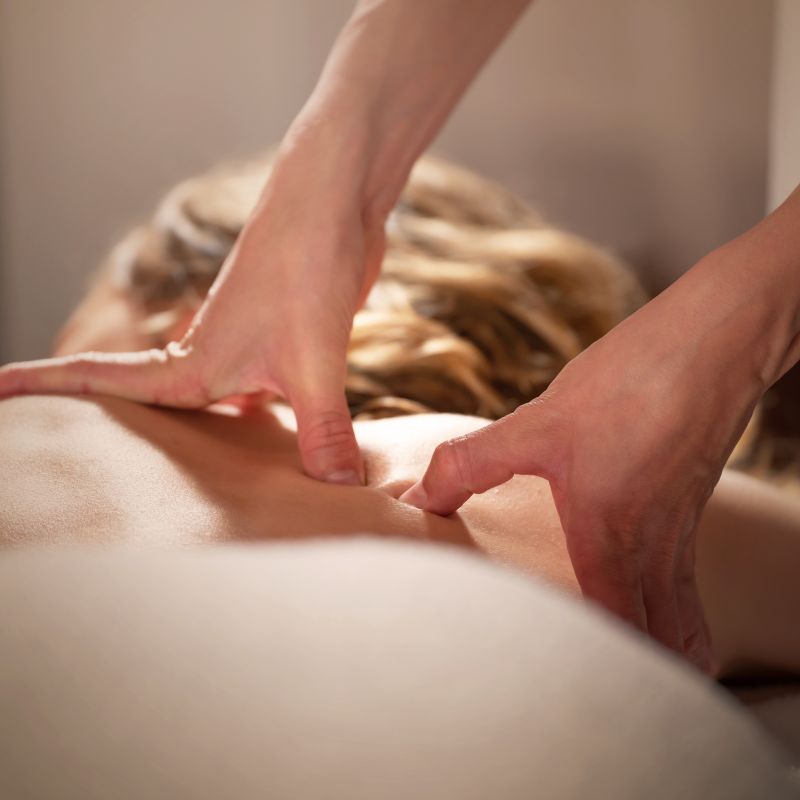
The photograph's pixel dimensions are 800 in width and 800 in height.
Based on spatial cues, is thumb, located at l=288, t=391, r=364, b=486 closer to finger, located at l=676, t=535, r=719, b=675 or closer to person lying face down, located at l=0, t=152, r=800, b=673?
person lying face down, located at l=0, t=152, r=800, b=673

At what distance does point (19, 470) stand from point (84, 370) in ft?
0.84

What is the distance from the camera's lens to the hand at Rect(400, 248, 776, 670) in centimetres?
79

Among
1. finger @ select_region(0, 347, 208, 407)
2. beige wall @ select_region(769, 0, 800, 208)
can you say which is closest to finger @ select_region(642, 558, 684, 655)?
finger @ select_region(0, 347, 208, 407)

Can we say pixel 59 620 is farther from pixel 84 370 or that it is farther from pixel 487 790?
pixel 84 370

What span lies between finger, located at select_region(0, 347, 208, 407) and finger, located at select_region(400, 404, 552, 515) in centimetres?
36

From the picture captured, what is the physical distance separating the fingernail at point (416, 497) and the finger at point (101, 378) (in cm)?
30

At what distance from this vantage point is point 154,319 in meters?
1.70

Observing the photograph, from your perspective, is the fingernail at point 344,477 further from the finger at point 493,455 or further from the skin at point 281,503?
the finger at point 493,455

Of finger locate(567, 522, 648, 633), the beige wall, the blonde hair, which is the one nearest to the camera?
finger locate(567, 522, 648, 633)

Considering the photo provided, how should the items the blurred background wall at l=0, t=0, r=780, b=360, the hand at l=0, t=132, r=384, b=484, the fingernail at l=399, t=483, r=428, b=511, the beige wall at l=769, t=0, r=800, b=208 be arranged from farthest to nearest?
the blurred background wall at l=0, t=0, r=780, b=360 < the beige wall at l=769, t=0, r=800, b=208 < the hand at l=0, t=132, r=384, b=484 < the fingernail at l=399, t=483, r=428, b=511

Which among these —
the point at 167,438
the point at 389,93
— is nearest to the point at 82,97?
the point at 389,93

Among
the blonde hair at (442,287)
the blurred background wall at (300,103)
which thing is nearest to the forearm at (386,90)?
the blonde hair at (442,287)

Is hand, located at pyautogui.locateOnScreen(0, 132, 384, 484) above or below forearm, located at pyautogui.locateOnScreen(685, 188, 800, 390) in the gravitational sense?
below

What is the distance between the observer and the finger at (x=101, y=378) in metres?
1.10
